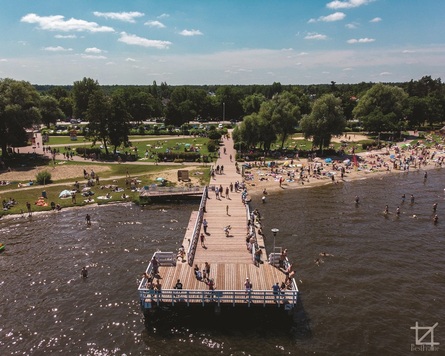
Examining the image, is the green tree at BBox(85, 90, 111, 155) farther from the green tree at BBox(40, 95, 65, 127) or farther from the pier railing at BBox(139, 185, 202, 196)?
the green tree at BBox(40, 95, 65, 127)

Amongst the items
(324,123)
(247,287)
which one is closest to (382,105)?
(324,123)

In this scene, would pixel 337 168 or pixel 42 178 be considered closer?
pixel 42 178

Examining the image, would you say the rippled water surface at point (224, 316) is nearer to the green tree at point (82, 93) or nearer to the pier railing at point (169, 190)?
the pier railing at point (169, 190)

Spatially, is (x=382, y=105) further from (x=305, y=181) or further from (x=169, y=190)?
(x=169, y=190)

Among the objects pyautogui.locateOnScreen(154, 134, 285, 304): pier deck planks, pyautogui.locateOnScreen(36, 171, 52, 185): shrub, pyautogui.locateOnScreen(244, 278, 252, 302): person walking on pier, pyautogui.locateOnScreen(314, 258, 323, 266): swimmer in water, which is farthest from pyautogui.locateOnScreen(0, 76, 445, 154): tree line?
pyautogui.locateOnScreen(244, 278, 252, 302): person walking on pier

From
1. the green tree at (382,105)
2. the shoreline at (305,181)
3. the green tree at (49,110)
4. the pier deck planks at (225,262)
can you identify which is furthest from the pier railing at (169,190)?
the green tree at (49,110)

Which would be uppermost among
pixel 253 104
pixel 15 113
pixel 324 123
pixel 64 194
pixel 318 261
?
pixel 253 104

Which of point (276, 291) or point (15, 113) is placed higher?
point (15, 113)
